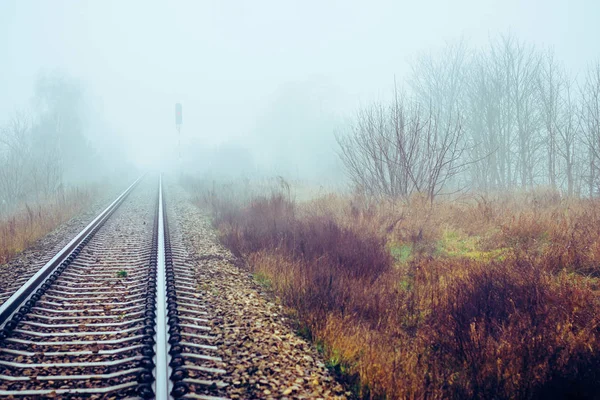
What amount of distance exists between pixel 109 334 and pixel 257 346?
5.00 ft

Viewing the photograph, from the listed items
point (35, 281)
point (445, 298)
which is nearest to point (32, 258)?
point (35, 281)

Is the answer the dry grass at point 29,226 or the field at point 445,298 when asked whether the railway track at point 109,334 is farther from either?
the dry grass at point 29,226

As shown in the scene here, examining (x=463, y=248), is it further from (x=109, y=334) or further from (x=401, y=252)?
(x=109, y=334)

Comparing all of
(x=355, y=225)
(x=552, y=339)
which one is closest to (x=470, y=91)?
(x=355, y=225)

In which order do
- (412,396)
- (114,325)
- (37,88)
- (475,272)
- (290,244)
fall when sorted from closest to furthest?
(412,396) → (114,325) → (475,272) → (290,244) → (37,88)

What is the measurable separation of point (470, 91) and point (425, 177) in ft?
47.6

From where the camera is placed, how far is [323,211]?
10.9m

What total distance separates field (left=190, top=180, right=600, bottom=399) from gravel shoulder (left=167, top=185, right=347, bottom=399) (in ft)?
0.66

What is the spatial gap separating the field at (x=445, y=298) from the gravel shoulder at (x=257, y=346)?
0.20 m

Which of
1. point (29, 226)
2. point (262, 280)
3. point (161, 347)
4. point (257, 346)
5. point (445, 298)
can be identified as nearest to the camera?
point (161, 347)

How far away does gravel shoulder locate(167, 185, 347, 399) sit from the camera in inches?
113

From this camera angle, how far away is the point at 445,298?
454 cm

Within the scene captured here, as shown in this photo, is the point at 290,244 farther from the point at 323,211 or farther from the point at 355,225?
the point at 323,211

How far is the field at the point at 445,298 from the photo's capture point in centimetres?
289
